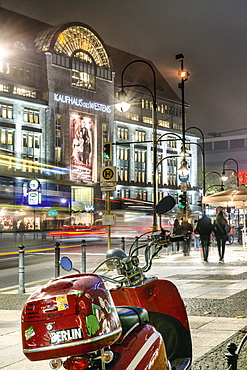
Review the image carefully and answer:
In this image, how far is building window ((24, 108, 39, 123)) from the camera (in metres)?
73.3

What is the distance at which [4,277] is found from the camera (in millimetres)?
16688

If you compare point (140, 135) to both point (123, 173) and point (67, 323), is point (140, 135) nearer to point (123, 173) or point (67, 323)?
point (123, 173)

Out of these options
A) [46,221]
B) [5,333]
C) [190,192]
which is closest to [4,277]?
[5,333]

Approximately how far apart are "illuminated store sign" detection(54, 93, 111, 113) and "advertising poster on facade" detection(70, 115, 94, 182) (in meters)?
1.84

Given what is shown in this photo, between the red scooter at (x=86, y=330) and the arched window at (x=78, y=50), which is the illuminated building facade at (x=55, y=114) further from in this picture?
the red scooter at (x=86, y=330)

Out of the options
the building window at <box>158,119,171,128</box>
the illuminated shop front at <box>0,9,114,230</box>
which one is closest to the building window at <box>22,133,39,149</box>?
the illuminated shop front at <box>0,9,114,230</box>

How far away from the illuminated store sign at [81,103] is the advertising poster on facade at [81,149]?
6.03 ft

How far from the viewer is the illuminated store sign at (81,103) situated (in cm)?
7669

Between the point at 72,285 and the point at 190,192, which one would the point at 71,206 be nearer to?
the point at 190,192

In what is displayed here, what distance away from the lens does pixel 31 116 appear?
7425cm

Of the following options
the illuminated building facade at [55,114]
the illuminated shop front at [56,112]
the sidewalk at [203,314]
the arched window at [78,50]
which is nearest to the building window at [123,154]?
the illuminated building facade at [55,114]

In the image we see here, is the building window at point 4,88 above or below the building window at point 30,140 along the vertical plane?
above

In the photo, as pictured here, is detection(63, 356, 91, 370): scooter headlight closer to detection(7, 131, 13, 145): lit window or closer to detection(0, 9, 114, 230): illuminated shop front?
detection(0, 9, 114, 230): illuminated shop front

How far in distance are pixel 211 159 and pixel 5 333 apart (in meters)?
125
